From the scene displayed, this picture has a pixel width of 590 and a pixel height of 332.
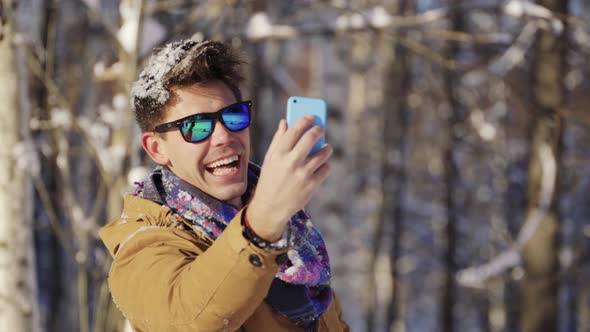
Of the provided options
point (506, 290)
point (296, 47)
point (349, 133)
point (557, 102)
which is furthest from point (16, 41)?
point (296, 47)

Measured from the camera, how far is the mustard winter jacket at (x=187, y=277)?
1403mm

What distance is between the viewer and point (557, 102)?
23.7 feet

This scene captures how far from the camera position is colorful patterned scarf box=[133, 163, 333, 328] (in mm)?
1795

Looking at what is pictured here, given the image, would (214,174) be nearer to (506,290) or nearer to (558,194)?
(558,194)

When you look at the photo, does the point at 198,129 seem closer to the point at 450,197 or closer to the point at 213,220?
the point at 213,220

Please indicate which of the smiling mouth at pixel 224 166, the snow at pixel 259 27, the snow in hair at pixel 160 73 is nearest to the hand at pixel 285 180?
the smiling mouth at pixel 224 166

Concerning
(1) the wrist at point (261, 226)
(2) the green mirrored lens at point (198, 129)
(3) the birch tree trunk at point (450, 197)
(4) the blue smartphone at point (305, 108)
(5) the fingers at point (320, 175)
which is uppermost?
(4) the blue smartphone at point (305, 108)

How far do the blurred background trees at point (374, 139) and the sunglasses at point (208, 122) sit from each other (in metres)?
1.11

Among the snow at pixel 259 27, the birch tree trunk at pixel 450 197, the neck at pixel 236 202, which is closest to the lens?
the neck at pixel 236 202

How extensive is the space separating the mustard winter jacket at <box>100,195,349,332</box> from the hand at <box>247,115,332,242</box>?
5 cm

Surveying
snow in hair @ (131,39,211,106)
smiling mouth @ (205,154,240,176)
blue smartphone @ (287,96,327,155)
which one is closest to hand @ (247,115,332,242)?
blue smartphone @ (287,96,327,155)

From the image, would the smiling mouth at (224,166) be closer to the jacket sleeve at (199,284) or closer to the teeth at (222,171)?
the teeth at (222,171)

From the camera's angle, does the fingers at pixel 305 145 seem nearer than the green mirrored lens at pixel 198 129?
Yes

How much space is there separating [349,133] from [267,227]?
1882 centimetres
